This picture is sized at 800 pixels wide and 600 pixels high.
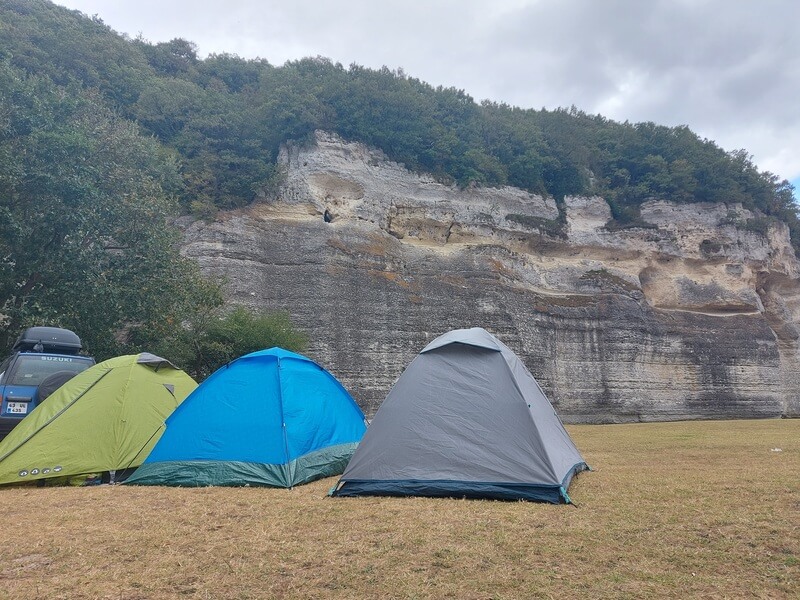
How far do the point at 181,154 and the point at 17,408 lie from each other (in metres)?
21.8

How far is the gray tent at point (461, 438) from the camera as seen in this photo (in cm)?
517

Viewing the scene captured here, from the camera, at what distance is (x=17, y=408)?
7668 mm

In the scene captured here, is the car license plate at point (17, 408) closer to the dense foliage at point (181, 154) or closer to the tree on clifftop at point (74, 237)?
the tree on clifftop at point (74, 237)

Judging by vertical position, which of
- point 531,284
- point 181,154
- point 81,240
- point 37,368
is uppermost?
point 181,154

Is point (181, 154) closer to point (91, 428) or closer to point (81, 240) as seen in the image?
point (81, 240)

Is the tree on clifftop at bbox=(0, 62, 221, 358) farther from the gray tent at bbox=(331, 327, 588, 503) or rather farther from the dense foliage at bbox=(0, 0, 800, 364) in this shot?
the gray tent at bbox=(331, 327, 588, 503)

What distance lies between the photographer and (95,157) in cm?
1528

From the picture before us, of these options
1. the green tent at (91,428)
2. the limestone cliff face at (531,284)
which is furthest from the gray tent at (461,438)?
the limestone cliff face at (531,284)

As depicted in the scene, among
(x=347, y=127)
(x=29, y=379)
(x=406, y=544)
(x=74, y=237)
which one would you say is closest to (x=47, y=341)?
(x=29, y=379)

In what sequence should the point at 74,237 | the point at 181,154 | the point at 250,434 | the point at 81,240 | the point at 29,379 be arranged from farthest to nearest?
the point at 181,154 → the point at 81,240 → the point at 74,237 → the point at 29,379 → the point at 250,434

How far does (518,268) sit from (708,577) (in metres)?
26.3

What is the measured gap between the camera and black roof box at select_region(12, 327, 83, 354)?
30.7 feet

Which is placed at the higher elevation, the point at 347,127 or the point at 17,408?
the point at 347,127

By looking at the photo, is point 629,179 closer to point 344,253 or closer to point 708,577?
point 344,253
